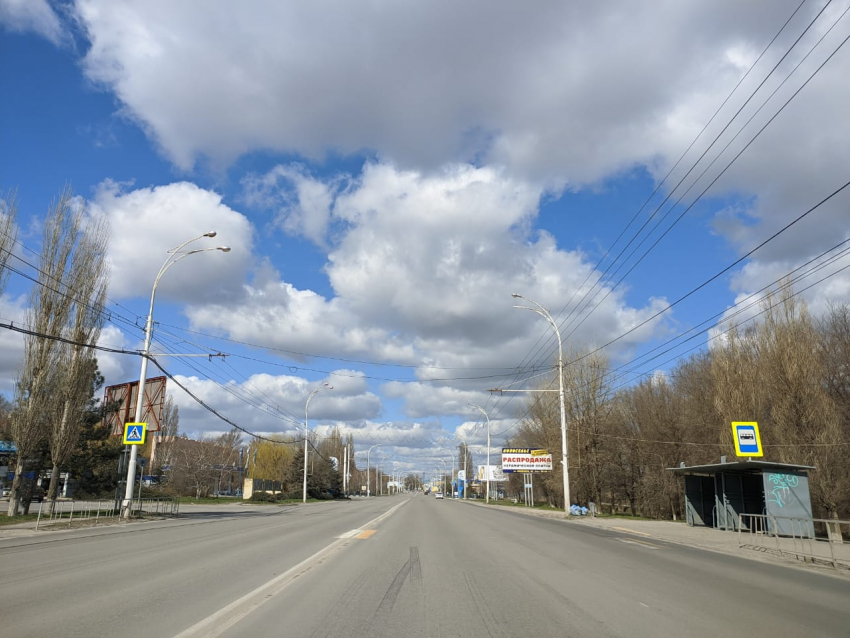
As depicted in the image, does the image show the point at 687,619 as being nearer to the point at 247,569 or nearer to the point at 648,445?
the point at 247,569

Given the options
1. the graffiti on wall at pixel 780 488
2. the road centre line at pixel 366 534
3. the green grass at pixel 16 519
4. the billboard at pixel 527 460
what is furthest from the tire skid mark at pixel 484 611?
the billboard at pixel 527 460

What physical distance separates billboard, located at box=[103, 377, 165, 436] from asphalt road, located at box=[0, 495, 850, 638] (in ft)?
59.1

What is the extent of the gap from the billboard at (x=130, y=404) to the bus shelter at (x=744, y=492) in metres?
27.3


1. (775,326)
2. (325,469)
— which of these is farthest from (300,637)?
(325,469)

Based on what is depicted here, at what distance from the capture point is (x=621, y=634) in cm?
621

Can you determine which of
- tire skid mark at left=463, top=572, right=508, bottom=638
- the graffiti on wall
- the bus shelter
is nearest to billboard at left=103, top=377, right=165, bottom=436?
tire skid mark at left=463, top=572, right=508, bottom=638

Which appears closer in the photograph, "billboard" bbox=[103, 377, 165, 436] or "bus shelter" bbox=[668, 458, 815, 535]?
"bus shelter" bbox=[668, 458, 815, 535]

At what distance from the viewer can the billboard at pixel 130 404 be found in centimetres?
3256

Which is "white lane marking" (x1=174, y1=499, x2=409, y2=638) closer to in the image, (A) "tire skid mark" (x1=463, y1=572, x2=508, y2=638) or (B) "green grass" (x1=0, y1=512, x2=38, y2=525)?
(A) "tire skid mark" (x1=463, y1=572, x2=508, y2=638)

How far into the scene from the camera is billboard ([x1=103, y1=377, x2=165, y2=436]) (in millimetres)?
32562

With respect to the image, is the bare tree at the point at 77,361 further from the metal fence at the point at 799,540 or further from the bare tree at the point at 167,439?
the bare tree at the point at 167,439

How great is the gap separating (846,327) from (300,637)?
3924cm

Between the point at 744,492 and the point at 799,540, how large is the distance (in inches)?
228

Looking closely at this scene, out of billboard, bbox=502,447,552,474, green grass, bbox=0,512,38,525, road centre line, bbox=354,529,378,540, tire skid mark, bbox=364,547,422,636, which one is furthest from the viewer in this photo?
billboard, bbox=502,447,552,474
